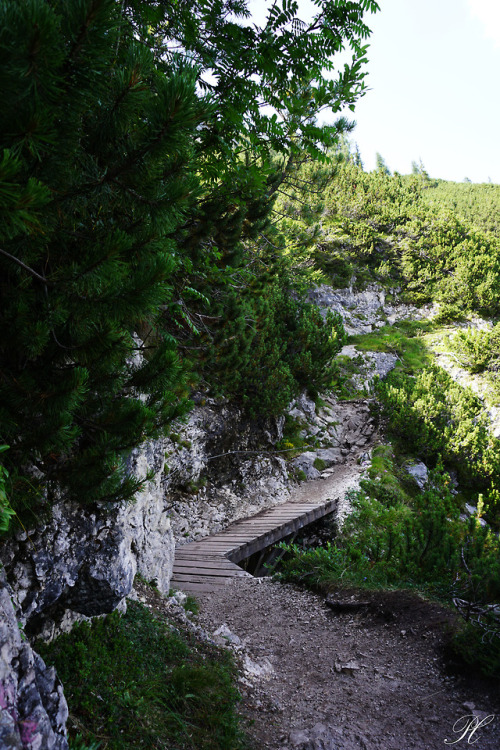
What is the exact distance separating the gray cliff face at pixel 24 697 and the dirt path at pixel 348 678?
1824 millimetres

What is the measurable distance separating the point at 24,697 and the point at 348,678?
3.33 metres

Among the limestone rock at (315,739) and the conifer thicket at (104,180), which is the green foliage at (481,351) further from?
the limestone rock at (315,739)

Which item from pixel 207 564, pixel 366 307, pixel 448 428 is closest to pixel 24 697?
pixel 207 564

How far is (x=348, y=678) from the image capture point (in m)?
3.70

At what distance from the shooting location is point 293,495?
10555 millimetres

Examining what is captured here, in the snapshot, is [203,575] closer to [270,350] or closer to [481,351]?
[270,350]

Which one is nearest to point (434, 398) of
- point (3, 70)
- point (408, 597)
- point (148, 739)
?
point (408, 597)

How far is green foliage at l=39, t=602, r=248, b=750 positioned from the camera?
2.17 metres

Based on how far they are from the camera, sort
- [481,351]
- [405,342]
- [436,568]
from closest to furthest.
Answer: [436,568], [481,351], [405,342]

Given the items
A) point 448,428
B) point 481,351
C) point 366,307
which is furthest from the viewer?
point 366,307

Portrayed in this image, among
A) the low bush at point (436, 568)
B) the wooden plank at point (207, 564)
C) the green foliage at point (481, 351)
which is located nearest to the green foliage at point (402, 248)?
the green foliage at point (481, 351)

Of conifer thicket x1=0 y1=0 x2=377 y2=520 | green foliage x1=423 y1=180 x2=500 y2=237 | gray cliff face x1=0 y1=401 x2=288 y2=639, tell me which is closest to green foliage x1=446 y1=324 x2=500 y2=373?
gray cliff face x1=0 y1=401 x2=288 y2=639

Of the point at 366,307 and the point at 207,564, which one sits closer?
the point at 207,564

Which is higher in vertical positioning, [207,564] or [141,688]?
[141,688]
